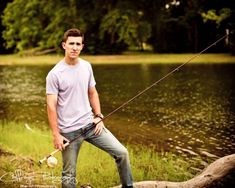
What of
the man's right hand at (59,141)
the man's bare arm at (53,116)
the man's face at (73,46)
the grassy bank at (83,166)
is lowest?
the grassy bank at (83,166)

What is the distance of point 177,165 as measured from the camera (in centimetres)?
866

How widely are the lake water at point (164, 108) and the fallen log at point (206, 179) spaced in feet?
10.1

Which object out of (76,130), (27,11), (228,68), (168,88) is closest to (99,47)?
(27,11)

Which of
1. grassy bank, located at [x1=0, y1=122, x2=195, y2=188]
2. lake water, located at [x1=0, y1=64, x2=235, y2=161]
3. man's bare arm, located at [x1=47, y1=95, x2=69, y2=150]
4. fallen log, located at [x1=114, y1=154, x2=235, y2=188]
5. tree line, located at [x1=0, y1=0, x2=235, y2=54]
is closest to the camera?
man's bare arm, located at [x1=47, y1=95, x2=69, y2=150]

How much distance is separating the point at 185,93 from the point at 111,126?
6.89 metres

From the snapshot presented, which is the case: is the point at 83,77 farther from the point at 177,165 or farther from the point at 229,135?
the point at 229,135

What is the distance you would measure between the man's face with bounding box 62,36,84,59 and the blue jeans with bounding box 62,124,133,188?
809 mm

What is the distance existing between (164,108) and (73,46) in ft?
35.9

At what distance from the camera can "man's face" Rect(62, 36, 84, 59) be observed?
519 centimetres

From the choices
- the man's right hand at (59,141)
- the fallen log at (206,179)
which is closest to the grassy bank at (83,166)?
the fallen log at (206,179)

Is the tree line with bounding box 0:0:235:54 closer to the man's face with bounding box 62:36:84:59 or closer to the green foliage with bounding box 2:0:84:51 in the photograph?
the green foliage with bounding box 2:0:84:51

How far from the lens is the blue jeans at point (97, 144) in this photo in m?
5.32

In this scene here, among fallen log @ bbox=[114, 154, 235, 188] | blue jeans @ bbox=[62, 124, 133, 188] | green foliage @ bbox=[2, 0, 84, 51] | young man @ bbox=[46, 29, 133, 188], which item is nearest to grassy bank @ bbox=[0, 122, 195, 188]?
fallen log @ bbox=[114, 154, 235, 188]

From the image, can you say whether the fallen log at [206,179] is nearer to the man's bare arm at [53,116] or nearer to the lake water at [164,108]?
the man's bare arm at [53,116]
